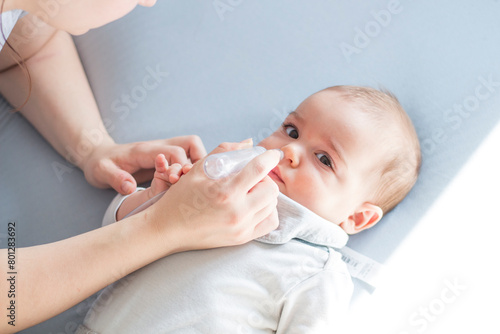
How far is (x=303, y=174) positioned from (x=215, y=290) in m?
0.39

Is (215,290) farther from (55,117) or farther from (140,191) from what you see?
(55,117)

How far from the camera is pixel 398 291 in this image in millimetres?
1456

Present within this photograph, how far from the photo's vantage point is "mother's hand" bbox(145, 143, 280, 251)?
1025mm

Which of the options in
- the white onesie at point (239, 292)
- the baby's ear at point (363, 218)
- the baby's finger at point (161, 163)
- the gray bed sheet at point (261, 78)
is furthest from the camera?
the gray bed sheet at point (261, 78)

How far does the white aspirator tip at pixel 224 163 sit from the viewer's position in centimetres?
107

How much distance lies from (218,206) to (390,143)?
587mm

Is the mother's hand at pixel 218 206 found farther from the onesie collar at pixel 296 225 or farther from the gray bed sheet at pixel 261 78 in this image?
the gray bed sheet at pixel 261 78

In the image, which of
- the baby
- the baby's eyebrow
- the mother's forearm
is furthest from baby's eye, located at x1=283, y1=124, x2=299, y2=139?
the mother's forearm

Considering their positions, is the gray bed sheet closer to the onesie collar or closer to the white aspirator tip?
the onesie collar

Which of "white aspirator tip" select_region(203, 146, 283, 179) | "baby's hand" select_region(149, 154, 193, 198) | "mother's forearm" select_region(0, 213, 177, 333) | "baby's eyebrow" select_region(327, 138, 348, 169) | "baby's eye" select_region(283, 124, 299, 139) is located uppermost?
"baby's eyebrow" select_region(327, 138, 348, 169)

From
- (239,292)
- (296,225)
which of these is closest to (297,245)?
(296,225)

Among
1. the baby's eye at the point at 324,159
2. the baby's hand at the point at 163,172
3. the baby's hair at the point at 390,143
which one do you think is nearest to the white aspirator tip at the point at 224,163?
the baby's hand at the point at 163,172

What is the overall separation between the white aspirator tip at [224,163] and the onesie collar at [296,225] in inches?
7.0

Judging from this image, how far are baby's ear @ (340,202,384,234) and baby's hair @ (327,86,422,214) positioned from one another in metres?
0.03
